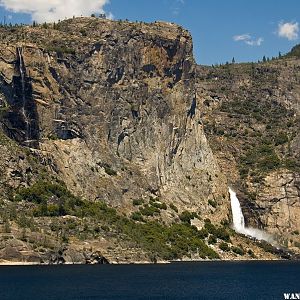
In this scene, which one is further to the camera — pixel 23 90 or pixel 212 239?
pixel 212 239

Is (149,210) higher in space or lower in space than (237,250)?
higher

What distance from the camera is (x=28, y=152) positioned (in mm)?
183250

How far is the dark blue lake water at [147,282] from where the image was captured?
107500mm

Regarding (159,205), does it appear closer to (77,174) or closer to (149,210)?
(149,210)

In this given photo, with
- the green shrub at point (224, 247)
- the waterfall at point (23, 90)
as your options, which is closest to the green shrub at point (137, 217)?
the green shrub at point (224, 247)

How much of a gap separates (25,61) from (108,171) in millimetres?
33892

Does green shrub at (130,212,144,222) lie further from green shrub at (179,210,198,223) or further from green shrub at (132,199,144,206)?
green shrub at (179,210,198,223)

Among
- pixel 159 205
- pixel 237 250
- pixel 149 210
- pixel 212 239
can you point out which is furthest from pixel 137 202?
pixel 237 250

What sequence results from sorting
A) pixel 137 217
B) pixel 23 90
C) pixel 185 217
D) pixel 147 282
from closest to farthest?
pixel 147 282 → pixel 137 217 → pixel 23 90 → pixel 185 217

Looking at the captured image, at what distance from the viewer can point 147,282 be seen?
408 ft

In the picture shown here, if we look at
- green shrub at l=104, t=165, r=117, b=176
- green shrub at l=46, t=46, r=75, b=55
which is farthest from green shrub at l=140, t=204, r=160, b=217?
green shrub at l=46, t=46, r=75, b=55

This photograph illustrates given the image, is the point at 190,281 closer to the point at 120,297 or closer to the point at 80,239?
the point at 120,297

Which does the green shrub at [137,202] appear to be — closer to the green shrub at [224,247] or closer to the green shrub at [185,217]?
the green shrub at [185,217]

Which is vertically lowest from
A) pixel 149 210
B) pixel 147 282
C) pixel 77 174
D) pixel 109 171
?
pixel 147 282
